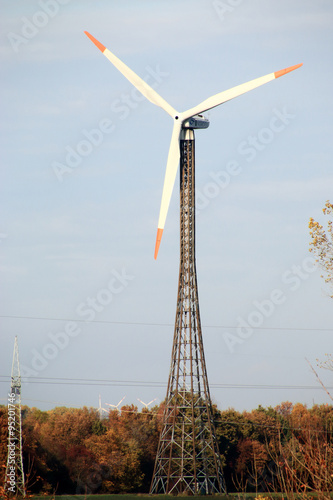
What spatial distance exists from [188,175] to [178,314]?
12125 millimetres

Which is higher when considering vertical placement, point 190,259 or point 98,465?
point 190,259

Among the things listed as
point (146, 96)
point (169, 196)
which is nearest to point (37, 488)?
point (169, 196)

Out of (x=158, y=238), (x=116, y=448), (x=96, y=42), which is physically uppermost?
(x=96, y=42)

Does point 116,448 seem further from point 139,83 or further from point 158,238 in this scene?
point 139,83

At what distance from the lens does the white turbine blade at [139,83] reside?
187ft

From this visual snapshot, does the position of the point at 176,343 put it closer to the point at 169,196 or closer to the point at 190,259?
the point at 190,259

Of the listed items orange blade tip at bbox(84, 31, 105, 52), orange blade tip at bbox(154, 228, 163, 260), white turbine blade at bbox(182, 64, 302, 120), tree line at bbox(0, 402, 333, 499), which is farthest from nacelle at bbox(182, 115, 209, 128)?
tree line at bbox(0, 402, 333, 499)

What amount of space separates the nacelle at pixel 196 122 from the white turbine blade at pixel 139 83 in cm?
177

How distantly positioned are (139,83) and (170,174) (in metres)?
7.99

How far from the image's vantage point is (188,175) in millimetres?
60156

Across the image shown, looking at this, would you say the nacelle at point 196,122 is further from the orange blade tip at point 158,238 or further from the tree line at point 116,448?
the tree line at point 116,448

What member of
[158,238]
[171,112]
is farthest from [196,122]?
[158,238]

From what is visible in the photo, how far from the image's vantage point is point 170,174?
56.6m

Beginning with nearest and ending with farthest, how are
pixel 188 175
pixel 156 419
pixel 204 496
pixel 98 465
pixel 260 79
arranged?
pixel 260 79 < pixel 204 496 < pixel 188 175 < pixel 98 465 < pixel 156 419
